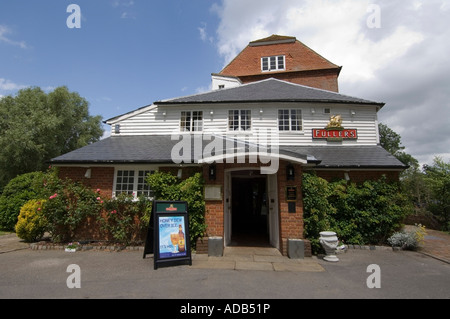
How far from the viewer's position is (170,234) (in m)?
5.93

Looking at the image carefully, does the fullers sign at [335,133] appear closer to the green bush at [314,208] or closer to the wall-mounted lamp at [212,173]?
the green bush at [314,208]

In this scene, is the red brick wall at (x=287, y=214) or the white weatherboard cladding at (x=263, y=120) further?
the white weatherboard cladding at (x=263, y=120)

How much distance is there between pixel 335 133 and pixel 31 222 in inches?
504

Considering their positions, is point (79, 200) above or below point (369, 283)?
above

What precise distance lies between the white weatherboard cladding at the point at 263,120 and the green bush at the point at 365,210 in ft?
9.86

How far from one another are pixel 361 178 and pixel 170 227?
7152 millimetres

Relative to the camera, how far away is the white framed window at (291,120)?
10789 mm

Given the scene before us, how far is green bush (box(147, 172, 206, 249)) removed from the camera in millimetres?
6816

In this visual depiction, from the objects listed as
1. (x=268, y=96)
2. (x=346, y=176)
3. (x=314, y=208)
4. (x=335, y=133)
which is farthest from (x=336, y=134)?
(x=314, y=208)

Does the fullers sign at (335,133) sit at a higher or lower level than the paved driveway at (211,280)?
higher

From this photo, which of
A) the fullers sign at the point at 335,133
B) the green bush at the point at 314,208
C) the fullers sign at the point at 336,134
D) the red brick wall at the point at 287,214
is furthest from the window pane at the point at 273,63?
the red brick wall at the point at 287,214

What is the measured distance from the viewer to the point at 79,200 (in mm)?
7824

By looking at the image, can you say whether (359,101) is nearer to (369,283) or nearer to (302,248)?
(302,248)

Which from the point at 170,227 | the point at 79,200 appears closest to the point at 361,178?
the point at 170,227
